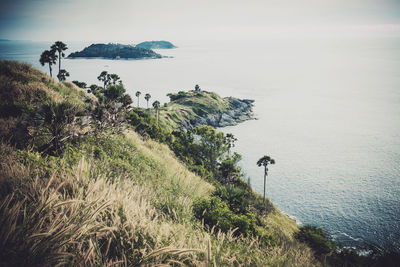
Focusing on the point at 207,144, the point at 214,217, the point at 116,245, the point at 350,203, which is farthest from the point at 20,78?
the point at 350,203

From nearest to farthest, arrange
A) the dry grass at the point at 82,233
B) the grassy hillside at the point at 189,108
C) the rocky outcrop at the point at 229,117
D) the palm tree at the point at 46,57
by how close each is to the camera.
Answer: the dry grass at the point at 82,233 → the palm tree at the point at 46,57 → the grassy hillside at the point at 189,108 → the rocky outcrop at the point at 229,117

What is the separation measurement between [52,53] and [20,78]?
48.9 metres

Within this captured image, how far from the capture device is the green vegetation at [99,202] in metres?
2.02

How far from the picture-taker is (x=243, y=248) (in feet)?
11.2

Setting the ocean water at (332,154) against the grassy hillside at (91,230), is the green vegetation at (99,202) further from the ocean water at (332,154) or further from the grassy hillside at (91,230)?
the ocean water at (332,154)

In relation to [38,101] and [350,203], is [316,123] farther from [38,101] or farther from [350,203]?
[38,101]

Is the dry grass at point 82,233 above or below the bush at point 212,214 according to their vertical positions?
above

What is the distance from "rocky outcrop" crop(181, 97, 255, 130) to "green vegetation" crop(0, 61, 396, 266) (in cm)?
7600

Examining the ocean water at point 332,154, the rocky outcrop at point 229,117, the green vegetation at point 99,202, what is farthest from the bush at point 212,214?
the rocky outcrop at point 229,117

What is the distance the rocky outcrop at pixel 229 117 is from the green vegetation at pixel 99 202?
7600cm

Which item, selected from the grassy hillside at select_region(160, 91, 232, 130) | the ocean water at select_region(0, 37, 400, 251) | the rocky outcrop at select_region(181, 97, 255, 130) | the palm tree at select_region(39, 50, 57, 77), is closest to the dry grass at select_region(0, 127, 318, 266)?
the ocean water at select_region(0, 37, 400, 251)

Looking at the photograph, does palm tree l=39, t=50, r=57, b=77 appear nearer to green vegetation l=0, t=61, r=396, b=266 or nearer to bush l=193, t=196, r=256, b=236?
green vegetation l=0, t=61, r=396, b=266

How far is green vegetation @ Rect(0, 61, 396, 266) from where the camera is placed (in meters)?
2.02

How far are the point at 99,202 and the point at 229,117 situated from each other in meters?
108
